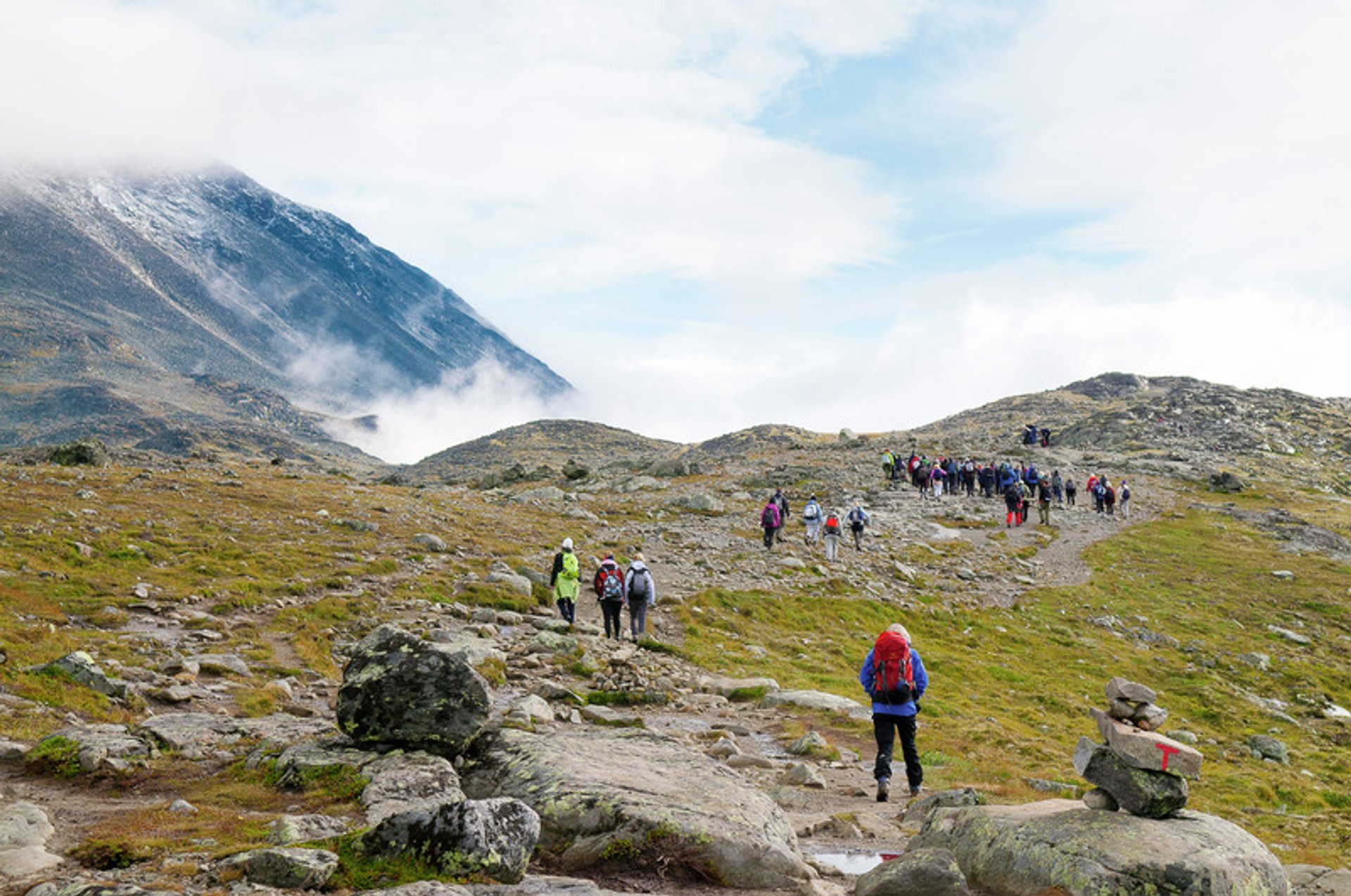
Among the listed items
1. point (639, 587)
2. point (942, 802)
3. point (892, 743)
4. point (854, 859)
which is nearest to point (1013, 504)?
point (639, 587)

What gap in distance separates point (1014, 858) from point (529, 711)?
9476 millimetres

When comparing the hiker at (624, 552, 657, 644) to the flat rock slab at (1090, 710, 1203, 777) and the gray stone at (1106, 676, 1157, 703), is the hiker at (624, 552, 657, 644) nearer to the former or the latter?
the gray stone at (1106, 676, 1157, 703)

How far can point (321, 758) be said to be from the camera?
42.0 ft

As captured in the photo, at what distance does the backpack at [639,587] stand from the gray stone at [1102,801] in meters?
18.3

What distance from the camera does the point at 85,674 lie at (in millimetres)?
16000

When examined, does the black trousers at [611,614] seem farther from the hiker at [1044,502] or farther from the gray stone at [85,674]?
the hiker at [1044,502]

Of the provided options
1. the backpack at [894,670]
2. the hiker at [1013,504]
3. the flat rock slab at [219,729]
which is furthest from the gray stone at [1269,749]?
the hiker at [1013,504]

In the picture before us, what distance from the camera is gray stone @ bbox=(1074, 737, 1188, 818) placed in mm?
11477

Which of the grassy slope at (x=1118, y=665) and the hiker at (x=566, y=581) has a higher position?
the hiker at (x=566, y=581)

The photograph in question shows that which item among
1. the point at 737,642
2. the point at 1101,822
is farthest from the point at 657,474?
the point at 1101,822

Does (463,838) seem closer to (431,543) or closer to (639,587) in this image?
(639,587)

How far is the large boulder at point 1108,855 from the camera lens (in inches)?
403

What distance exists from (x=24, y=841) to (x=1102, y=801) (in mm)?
13391

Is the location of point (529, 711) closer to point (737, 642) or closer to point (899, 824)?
point (899, 824)
